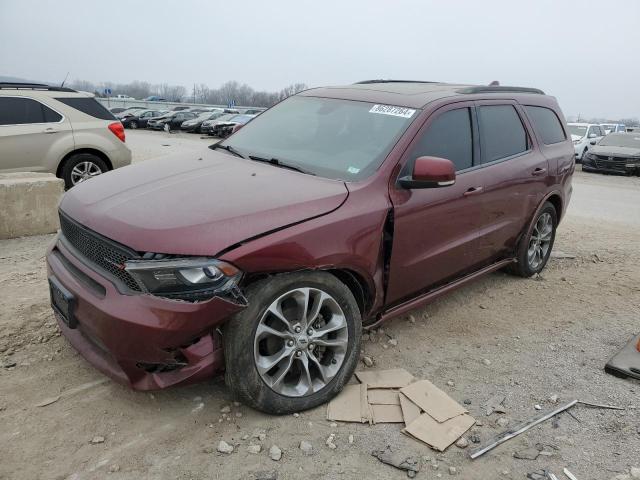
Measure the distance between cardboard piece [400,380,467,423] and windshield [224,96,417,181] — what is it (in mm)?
1345

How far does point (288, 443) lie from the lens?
2.73 m

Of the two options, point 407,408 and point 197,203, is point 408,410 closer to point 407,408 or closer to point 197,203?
point 407,408

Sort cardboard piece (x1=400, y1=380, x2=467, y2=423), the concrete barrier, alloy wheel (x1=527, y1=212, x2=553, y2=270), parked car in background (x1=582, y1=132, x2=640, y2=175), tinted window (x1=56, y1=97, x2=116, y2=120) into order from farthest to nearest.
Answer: parked car in background (x1=582, y1=132, x2=640, y2=175), tinted window (x1=56, y1=97, x2=116, y2=120), the concrete barrier, alloy wheel (x1=527, y1=212, x2=553, y2=270), cardboard piece (x1=400, y1=380, x2=467, y2=423)

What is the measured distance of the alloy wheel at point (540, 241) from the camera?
17.0ft

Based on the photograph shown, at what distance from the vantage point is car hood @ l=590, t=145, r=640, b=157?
54.0 ft

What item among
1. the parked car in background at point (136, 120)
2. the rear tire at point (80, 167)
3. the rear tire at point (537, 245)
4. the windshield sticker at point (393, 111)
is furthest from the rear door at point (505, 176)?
the parked car in background at point (136, 120)

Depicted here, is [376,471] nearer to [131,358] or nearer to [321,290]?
[321,290]

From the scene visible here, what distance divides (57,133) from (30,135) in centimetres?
35

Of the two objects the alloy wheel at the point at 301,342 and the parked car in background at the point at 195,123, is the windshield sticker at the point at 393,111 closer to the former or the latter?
the alloy wheel at the point at 301,342

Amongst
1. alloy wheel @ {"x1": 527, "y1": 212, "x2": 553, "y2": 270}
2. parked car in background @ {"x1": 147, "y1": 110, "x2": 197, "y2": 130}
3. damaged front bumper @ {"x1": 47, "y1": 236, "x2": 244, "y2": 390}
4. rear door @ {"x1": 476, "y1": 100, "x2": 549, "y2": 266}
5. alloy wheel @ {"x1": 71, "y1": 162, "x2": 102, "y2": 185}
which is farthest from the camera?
parked car in background @ {"x1": 147, "y1": 110, "x2": 197, "y2": 130}

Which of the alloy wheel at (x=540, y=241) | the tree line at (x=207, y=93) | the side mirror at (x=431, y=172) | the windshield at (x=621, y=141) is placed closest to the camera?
the side mirror at (x=431, y=172)

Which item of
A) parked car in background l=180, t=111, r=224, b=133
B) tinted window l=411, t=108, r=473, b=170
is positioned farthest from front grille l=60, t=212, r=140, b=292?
parked car in background l=180, t=111, r=224, b=133

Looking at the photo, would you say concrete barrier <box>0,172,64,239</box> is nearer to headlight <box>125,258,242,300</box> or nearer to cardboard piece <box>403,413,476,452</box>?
headlight <box>125,258,242,300</box>

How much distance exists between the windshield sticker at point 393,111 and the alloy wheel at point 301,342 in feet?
4.75
